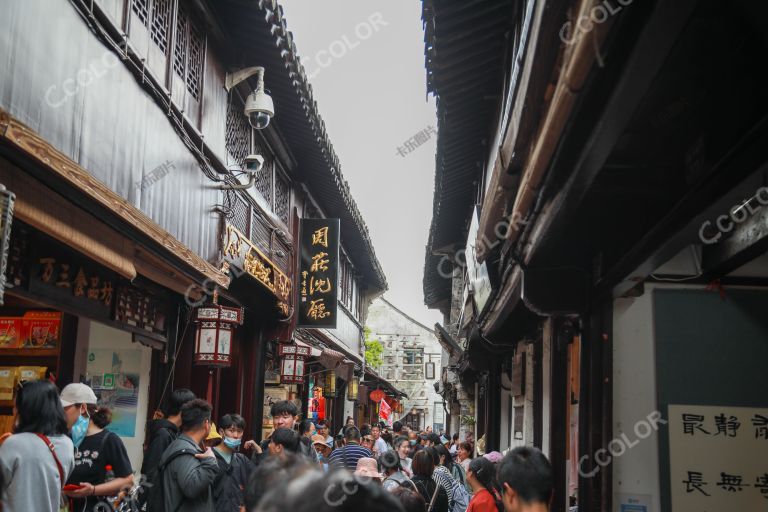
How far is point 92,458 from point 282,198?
10.7 m

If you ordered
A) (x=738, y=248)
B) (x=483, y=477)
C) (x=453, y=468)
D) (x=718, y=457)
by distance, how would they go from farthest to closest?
(x=453, y=468), (x=483, y=477), (x=718, y=457), (x=738, y=248)

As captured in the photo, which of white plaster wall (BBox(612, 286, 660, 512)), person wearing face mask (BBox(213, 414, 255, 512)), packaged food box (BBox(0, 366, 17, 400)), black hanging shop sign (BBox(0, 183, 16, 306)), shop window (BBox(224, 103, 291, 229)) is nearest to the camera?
black hanging shop sign (BBox(0, 183, 16, 306))

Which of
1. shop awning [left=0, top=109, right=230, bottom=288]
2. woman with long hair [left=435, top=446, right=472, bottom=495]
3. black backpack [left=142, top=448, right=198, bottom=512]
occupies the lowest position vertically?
woman with long hair [left=435, top=446, right=472, bottom=495]

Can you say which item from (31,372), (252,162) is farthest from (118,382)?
(252,162)

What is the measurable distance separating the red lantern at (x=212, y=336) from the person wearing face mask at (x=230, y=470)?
2.07m

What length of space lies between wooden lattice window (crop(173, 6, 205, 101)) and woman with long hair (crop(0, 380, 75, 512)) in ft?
18.0

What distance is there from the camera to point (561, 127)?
12.1ft

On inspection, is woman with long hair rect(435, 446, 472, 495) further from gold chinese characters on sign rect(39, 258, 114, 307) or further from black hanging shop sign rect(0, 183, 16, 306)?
black hanging shop sign rect(0, 183, 16, 306)

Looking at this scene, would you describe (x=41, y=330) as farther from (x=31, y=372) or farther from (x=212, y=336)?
(x=212, y=336)

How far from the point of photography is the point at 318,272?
664 inches

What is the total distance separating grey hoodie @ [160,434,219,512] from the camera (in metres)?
6.12

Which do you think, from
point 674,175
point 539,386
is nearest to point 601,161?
point 674,175

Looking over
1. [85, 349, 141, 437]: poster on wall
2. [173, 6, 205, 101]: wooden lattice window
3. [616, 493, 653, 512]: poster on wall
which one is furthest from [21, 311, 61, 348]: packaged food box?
[616, 493, 653, 512]: poster on wall

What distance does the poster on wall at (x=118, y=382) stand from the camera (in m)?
10.4
